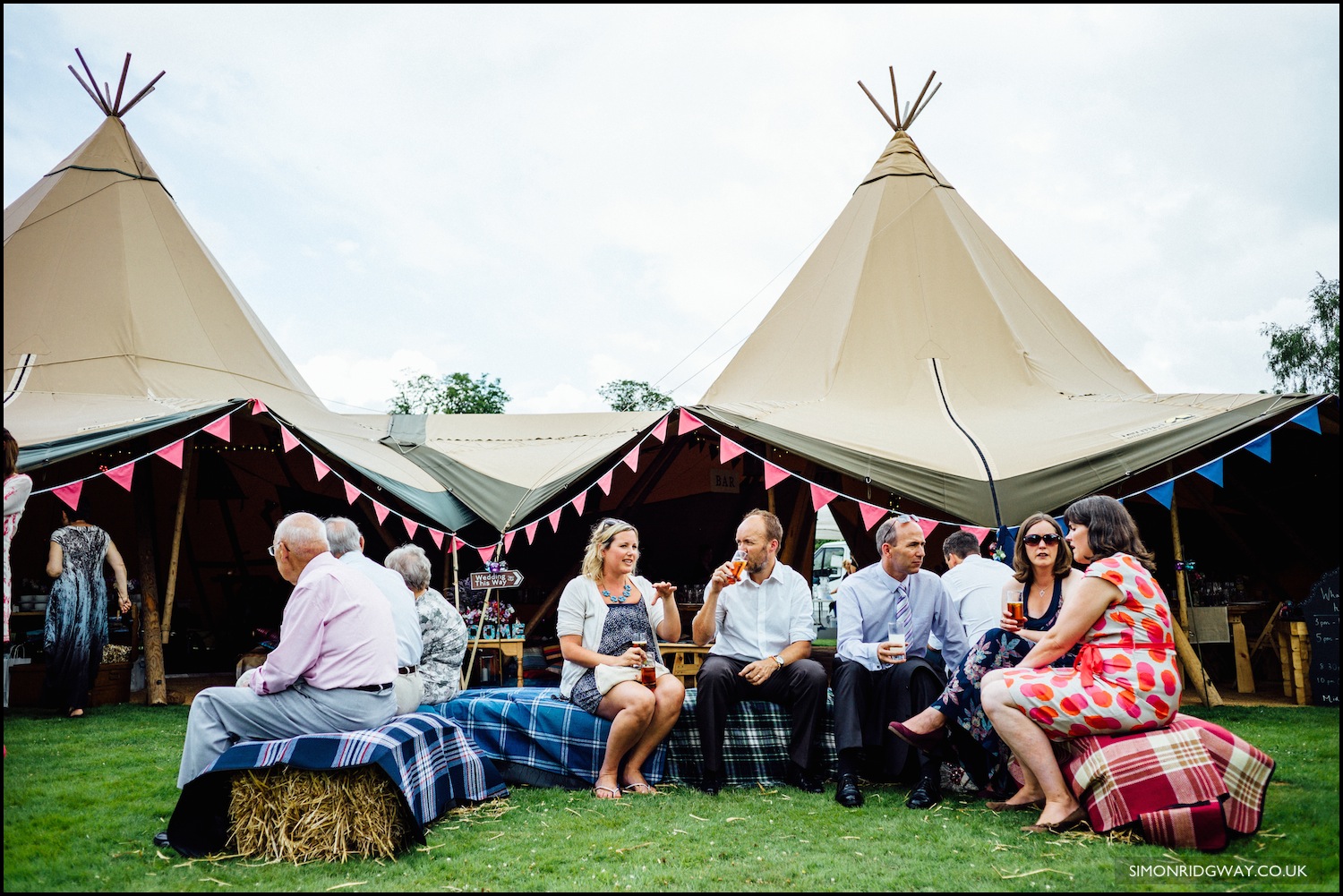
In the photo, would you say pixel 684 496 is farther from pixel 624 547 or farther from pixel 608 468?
pixel 624 547

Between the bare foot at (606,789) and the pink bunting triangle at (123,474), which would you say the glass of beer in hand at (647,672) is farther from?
the pink bunting triangle at (123,474)

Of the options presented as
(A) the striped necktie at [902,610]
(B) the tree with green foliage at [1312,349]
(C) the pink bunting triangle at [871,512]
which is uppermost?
(B) the tree with green foliage at [1312,349]

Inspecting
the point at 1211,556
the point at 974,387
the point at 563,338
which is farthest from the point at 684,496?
the point at 563,338

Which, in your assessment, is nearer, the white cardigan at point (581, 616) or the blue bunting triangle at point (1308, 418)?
the white cardigan at point (581, 616)

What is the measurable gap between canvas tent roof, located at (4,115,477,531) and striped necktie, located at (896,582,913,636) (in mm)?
3547

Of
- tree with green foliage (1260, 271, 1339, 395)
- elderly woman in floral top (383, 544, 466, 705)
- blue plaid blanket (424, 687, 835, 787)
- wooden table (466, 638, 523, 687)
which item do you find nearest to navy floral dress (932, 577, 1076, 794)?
blue plaid blanket (424, 687, 835, 787)

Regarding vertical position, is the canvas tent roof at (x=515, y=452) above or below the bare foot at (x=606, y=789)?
above

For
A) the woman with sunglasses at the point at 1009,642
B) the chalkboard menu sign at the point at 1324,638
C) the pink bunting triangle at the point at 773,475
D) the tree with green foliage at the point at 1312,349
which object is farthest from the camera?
the tree with green foliage at the point at 1312,349

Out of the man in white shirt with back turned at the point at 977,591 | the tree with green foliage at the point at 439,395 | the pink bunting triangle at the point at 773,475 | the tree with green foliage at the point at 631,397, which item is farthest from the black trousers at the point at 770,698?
the tree with green foliage at the point at 631,397

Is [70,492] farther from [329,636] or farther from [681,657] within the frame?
[681,657]

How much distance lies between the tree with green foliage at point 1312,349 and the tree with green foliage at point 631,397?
1590 centimetres

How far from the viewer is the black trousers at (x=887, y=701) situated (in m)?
3.77

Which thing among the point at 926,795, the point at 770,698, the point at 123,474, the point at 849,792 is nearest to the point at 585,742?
the point at 770,698

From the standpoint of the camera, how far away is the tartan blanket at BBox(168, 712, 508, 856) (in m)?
2.79
